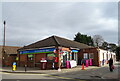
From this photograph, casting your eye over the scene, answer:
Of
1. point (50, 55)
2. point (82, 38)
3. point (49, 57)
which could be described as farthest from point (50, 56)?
point (82, 38)

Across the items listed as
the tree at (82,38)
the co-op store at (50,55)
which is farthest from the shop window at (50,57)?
the tree at (82,38)

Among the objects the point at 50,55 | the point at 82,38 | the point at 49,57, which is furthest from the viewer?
the point at 82,38

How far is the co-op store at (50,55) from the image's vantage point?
23375 millimetres

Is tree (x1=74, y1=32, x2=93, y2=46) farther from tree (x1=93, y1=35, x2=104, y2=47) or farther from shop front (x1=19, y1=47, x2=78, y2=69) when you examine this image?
shop front (x1=19, y1=47, x2=78, y2=69)

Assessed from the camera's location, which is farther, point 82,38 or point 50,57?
point 82,38

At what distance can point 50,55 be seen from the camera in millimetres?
24297

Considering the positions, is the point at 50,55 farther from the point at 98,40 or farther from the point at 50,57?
the point at 98,40

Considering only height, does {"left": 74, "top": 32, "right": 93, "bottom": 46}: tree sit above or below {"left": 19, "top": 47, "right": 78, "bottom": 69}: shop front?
above

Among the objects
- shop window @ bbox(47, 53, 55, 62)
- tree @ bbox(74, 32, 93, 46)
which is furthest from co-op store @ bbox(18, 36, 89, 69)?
tree @ bbox(74, 32, 93, 46)

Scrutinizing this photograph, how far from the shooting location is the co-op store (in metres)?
23.4

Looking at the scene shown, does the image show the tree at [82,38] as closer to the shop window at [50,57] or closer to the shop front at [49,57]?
the shop front at [49,57]

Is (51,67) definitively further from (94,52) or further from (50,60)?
(94,52)

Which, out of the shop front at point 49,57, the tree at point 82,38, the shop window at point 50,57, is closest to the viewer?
the shop front at point 49,57

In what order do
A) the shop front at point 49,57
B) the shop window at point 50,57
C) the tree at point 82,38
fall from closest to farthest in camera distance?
the shop front at point 49,57 → the shop window at point 50,57 → the tree at point 82,38
